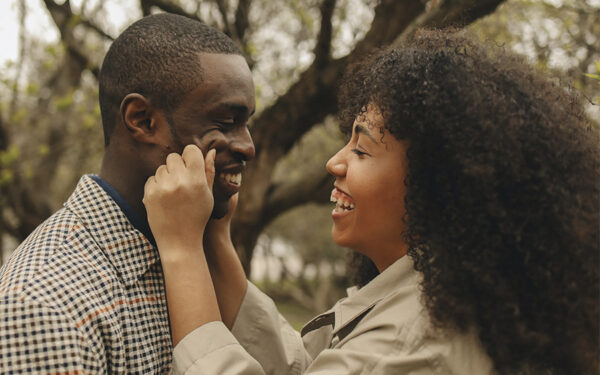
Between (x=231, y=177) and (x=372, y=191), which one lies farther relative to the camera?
(x=231, y=177)

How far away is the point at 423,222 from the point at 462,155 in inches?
11.0

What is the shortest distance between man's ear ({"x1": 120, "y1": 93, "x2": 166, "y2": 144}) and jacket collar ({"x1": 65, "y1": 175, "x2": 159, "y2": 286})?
0.81ft

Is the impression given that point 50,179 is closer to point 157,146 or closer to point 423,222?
point 157,146

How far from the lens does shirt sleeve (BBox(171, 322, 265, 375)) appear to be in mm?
1750

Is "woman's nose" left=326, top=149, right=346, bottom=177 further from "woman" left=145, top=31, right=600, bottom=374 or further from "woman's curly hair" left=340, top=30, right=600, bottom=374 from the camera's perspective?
"woman's curly hair" left=340, top=30, right=600, bottom=374

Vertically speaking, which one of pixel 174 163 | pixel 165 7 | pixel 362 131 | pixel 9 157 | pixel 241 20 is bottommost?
pixel 9 157

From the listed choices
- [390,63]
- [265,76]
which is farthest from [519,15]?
[390,63]

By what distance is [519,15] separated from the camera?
6832mm

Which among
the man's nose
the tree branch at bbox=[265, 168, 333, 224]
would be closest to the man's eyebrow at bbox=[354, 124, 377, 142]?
the man's nose

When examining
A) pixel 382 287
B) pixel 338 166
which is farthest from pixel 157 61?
pixel 382 287

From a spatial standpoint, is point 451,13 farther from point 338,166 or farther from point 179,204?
point 179,204

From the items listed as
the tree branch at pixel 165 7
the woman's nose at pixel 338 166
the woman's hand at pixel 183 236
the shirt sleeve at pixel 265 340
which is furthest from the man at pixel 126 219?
the tree branch at pixel 165 7

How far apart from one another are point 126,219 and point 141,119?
37 cm

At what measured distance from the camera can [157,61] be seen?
6.63 feet
